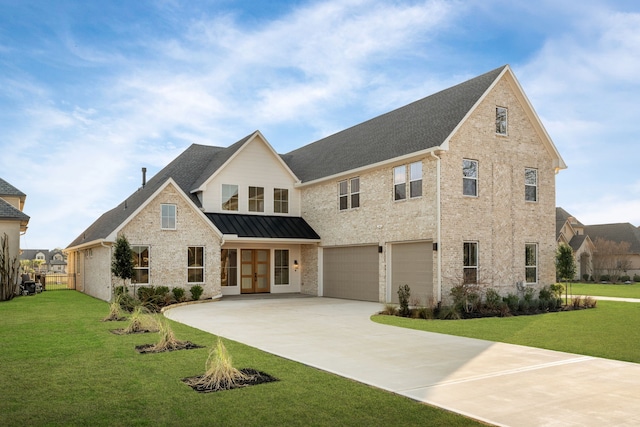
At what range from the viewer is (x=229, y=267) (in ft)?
88.8

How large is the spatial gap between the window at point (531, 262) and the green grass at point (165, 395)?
607 inches

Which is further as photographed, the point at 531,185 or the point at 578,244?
the point at 578,244

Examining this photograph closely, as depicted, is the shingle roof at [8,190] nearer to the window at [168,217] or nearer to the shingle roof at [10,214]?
the shingle roof at [10,214]

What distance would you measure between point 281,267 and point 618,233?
44427 millimetres

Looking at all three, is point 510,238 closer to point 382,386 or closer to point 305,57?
point 305,57

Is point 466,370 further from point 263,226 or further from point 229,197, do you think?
point 229,197

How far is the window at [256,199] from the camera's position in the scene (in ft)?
92.4

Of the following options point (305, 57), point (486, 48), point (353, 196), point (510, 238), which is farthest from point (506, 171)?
point (305, 57)

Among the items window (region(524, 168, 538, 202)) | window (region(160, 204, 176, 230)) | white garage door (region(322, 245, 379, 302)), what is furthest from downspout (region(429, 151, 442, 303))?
window (region(160, 204, 176, 230))

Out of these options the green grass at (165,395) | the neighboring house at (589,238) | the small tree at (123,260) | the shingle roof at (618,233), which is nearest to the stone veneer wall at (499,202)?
the green grass at (165,395)

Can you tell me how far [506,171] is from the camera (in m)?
21.9

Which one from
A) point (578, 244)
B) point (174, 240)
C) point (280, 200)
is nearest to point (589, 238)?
point (578, 244)

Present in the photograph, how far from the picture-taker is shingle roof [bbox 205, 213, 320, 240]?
25.9 m

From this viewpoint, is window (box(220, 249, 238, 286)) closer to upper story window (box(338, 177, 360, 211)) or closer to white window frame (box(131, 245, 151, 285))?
white window frame (box(131, 245, 151, 285))
